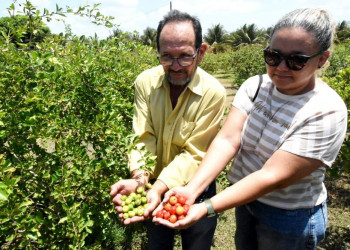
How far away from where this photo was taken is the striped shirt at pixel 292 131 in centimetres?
146

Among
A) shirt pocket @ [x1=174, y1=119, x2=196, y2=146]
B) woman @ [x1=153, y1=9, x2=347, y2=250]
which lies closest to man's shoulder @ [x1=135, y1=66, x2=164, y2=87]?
shirt pocket @ [x1=174, y1=119, x2=196, y2=146]

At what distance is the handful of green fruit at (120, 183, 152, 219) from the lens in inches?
75.9

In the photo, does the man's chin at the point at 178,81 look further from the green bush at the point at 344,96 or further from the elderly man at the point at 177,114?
the green bush at the point at 344,96

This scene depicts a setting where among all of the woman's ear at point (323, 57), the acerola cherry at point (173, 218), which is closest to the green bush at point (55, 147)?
the acerola cherry at point (173, 218)

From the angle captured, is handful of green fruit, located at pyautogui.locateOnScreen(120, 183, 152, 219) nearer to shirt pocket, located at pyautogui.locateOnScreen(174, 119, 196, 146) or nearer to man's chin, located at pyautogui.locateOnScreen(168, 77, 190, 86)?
shirt pocket, located at pyautogui.locateOnScreen(174, 119, 196, 146)

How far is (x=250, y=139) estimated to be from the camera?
5.82ft

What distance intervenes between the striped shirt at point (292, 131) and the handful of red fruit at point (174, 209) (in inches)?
14.6

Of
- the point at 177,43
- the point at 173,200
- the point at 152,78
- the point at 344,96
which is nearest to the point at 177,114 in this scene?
the point at 152,78

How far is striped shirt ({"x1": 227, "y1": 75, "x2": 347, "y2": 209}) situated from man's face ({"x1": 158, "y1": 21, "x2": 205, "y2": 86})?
0.43m

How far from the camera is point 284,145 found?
4.95 feet

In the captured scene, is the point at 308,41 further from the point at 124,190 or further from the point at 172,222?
the point at 124,190

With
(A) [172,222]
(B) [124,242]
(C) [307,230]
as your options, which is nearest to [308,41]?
(C) [307,230]

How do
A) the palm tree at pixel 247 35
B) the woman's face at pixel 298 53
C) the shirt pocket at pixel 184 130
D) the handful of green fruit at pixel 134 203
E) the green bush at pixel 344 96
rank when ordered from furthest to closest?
the palm tree at pixel 247 35 < the green bush at pixel 344 96 < the shirt pocket at pixel 184 130 < the handful of green fruit at pixel 134 203 < the woman's face at pixel 298 53

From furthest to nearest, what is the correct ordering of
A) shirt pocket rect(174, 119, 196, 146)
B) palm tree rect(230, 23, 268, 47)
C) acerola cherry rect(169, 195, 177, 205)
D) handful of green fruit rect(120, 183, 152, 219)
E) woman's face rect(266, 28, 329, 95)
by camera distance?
palm tree rect(230, 23, 268, 47)
shirt pocket rect(174, 119, 196, 146)
handful of green fruit rect(120, 183, 152, 219)
acerola cherry rect(169, 195, 177, 205)
woman's face rect(266, 28, 329, 95)
